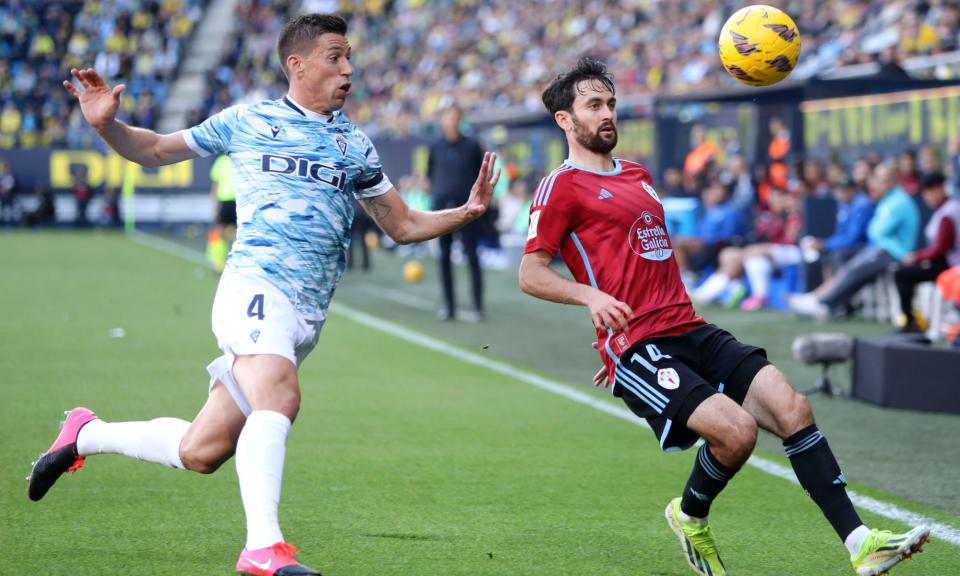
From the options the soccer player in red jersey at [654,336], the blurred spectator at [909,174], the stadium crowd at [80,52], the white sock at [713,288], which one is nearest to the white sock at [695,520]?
the soccer player in red jersey at [654,336]

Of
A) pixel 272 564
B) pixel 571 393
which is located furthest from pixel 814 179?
pixel 272 564

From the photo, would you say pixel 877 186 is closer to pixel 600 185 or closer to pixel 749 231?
pixel 749 231

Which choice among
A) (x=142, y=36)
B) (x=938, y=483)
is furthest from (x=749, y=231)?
(x=142, y=36)

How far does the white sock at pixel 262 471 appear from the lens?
187 inches

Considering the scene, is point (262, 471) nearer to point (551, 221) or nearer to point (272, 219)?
point (272, 219)

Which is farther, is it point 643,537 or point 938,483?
point 938,483

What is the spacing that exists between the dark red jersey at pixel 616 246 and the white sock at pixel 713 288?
12.3 metres

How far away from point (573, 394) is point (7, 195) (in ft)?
94.6

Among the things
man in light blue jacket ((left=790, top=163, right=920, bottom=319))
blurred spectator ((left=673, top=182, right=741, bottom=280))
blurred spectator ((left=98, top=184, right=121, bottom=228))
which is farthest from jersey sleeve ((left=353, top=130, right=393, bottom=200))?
blurred spectator ((left=98, top=184, right=121, bottom=228))

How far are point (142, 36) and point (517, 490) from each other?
4294cm

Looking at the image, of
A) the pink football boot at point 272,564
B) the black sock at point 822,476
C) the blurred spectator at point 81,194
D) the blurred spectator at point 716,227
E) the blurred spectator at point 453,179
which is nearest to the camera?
the pink football boot at point 272,564

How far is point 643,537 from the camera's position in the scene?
6039 mm

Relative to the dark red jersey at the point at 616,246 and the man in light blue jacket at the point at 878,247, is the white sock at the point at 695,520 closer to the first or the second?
the dark red jersey at the point at 616,246

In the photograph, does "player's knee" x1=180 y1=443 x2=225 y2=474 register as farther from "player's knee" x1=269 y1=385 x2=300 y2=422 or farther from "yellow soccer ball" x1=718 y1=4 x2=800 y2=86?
"yellow soccer ball" x1=718 y1=4 x2=800 y2=86
